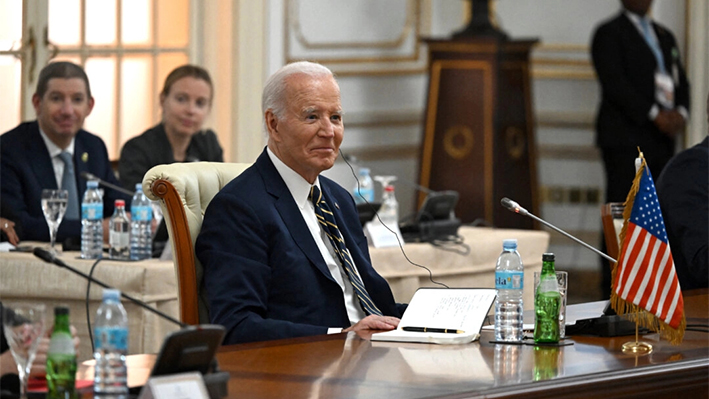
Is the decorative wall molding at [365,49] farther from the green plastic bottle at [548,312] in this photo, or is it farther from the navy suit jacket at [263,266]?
the green plastic bottle at [548,312]

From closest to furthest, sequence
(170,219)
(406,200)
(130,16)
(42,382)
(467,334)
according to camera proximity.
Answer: (42,382)
(467,334)
(170,219)
(130,16)
(406,200)

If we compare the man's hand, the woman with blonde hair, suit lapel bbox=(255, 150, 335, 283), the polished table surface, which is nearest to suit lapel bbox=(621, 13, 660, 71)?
the woman with blonde hair

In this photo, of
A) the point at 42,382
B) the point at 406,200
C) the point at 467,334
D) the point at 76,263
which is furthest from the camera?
the point at 406,200

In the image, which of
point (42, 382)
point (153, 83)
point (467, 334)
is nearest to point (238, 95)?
point (153, 83)

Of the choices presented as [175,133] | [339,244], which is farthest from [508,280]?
[175,133]

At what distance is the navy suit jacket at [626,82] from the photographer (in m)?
6.62

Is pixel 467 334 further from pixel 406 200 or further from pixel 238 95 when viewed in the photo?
pixel 406 200

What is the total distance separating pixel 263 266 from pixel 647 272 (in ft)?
2.67

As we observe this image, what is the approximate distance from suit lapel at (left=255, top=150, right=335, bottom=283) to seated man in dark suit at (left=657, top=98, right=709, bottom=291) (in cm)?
125

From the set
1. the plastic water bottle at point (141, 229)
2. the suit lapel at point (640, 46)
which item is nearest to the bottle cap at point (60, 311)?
the plastic water bottle at point (141, 229)

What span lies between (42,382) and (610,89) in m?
5.50

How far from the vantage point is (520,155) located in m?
7.03

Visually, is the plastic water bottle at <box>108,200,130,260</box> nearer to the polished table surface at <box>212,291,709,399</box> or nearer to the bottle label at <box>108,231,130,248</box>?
the bottle label at <box>108,231,130,248</box>

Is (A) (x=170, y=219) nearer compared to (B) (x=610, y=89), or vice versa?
(A) (x=170, y=219)
